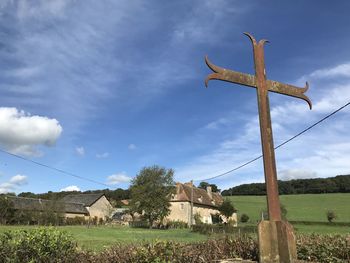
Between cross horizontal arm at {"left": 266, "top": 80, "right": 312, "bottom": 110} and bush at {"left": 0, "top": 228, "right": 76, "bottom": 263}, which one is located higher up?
cross horizontal arm at {"left": 266, "top": 80, "right": 312, "bottom": 110}

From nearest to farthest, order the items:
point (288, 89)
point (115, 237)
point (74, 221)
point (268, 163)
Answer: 1. point (268, 163)
2. point (288, 89)
3. point (115, 237)
4. point (74, 221)

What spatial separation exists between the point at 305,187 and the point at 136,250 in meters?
113

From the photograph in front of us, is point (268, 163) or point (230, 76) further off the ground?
point (230, 76)

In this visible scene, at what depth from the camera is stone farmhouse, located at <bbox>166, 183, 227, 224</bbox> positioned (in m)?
74.9

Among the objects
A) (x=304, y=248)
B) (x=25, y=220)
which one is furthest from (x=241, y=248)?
(x=25, y=220)

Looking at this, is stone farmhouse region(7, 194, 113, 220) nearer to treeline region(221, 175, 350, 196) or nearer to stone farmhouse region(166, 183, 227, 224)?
stone farmhouse region(166, 183, 227, 224)

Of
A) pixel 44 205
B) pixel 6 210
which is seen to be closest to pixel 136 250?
pixel 6 210

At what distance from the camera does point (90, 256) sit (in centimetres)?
657

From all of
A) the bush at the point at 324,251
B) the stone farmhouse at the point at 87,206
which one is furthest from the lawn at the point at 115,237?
the stone farmhouse at the point at 87,206

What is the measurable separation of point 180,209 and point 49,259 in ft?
232

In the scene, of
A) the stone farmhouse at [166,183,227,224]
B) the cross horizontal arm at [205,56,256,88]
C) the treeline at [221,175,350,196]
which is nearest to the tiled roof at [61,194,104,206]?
the stone farmhouse at [166,183,227,224]

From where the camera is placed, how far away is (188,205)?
74.8m

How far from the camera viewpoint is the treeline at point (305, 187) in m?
104

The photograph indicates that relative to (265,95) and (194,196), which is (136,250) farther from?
(194,196)
